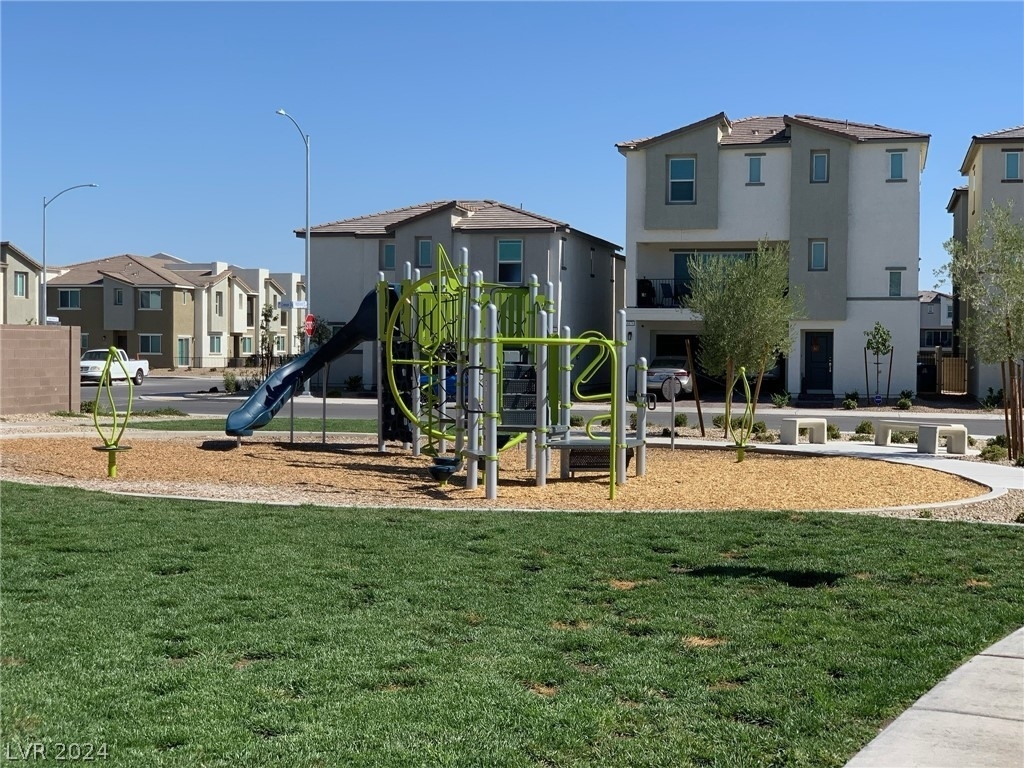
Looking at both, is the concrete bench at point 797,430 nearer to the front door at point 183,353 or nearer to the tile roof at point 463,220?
the tile roof at point 463,220

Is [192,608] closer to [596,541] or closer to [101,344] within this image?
[596,541]

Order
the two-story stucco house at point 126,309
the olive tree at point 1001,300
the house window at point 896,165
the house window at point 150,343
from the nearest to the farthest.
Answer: the olive tree at point 1001,300 → the house window at point 896,165 → the two-story stucco house at point 126,309 → the house window at point 150,343

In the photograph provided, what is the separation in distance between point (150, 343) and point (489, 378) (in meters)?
64.1

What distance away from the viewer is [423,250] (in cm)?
4606

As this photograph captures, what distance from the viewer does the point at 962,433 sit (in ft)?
72.6

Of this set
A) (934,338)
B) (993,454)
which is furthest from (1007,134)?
(934,338)

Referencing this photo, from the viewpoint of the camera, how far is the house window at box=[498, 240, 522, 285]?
45.6 meters

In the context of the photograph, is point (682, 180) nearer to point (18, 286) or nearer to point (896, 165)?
point (896, 165)

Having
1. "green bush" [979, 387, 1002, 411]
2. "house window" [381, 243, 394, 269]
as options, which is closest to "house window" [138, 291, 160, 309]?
"house window" [381, 243, 394, 269]

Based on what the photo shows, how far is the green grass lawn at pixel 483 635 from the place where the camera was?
5.49 m

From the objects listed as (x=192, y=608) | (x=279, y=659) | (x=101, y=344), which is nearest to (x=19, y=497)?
(x=192, y=608)

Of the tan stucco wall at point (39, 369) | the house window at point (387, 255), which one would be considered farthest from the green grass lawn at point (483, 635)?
the house window at point (387, 255)

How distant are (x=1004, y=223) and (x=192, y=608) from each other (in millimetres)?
18007

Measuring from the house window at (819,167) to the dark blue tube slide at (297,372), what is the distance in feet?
82.0
